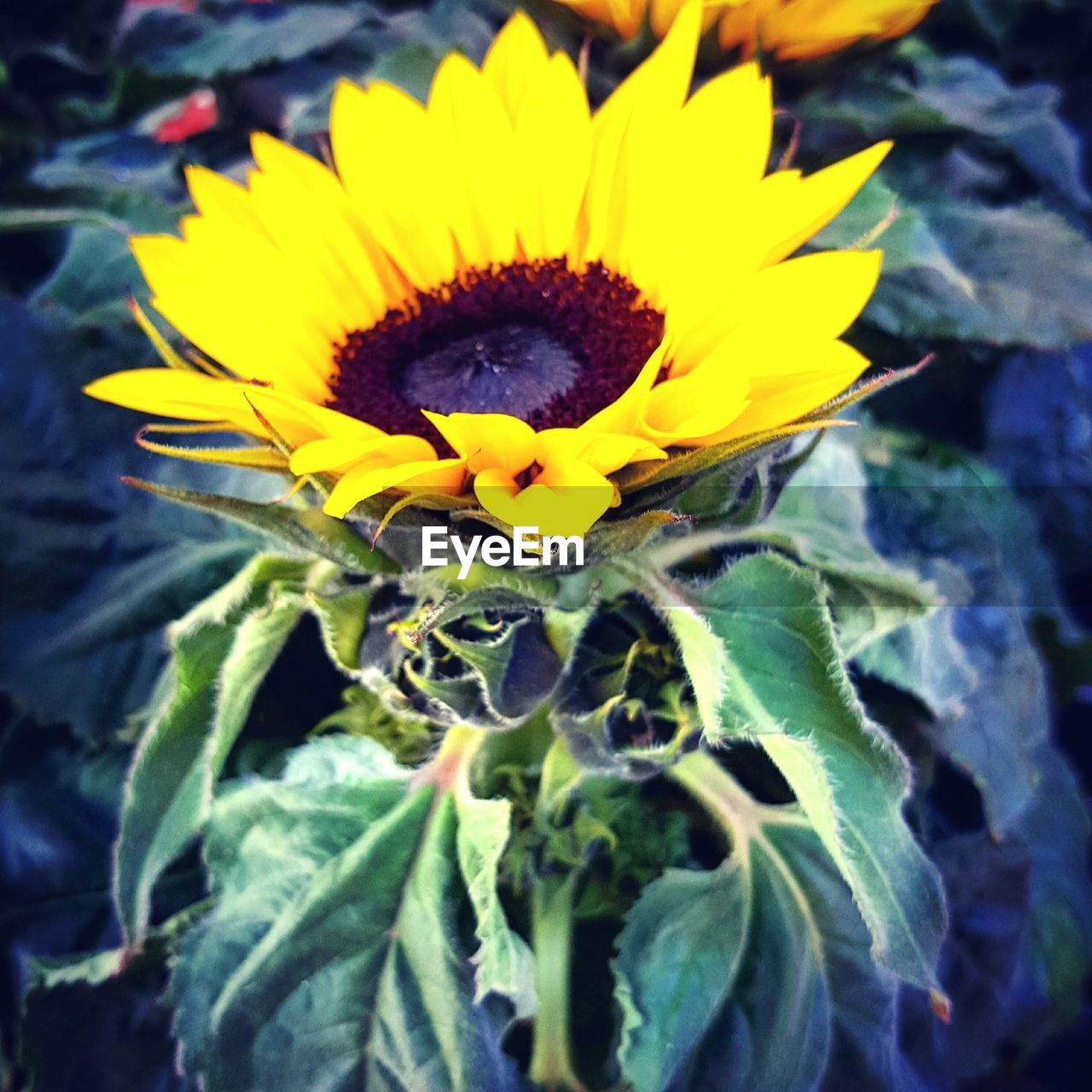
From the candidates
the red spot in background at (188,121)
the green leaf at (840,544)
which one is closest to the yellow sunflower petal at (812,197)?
the green leaf at (840,544)

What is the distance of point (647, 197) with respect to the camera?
392mm

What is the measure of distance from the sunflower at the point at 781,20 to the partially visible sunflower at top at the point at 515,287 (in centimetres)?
6

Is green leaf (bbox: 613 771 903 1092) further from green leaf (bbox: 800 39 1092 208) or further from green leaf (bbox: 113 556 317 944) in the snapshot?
green leaf (bbox: 800 39 1092 208)

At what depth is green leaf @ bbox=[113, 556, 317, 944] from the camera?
389 millimetres

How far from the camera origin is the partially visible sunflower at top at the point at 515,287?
0.32 m

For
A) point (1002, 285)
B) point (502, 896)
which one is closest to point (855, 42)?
point (1002, 285)

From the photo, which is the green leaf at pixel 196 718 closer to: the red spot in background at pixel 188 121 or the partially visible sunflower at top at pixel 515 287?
the partially visible sunflower at top at pixel 515 287

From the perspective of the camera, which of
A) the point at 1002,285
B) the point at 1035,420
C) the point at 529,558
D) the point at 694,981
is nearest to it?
the point at 529,558

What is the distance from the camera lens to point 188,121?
751 millimetres

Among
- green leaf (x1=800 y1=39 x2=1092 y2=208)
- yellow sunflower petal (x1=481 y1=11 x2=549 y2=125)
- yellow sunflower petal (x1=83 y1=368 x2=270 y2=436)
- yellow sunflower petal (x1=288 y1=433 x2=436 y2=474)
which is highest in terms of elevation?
green leaf (x1=800 y1=39 x2=1092 y2=208)

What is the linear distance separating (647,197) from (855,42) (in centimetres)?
17

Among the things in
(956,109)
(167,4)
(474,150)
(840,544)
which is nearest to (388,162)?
(474,150)

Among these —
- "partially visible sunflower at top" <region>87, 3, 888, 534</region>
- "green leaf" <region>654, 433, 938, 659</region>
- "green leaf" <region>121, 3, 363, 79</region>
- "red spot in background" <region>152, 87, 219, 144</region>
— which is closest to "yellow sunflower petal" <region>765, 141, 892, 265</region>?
"partially visible sunflower at top" <region>87, 3, 888, 534</region>

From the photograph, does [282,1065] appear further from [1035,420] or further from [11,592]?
[1035,420]
